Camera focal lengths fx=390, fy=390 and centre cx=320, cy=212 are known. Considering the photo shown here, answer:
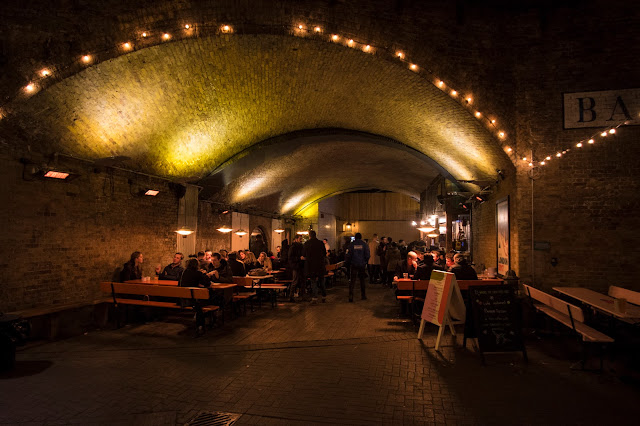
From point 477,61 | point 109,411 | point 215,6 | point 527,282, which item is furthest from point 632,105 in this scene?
point 109,411

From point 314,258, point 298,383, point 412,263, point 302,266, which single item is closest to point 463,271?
point 412,263

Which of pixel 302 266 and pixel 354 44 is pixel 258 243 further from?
pixel 354 44

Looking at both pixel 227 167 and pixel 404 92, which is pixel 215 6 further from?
pixel 227 167

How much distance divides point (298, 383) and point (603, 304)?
4.29 meters

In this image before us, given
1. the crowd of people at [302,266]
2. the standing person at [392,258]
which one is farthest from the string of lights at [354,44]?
the standing person at [392,258]

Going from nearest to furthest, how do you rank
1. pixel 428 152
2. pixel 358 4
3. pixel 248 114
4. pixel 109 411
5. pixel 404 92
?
pixel 109 411 → pixel 358 4 → pixel 404 92 → pixel 248 114 → pixel 428 152

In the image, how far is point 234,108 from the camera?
9.84 meters

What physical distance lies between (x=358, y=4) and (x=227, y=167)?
637 cm

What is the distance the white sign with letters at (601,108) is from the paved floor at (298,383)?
4.07 m

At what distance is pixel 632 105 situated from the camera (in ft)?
22.9

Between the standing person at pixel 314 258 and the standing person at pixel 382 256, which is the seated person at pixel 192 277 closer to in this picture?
the standing person at pixel 314 258

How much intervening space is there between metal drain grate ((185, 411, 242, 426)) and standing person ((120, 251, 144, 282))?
5162mm

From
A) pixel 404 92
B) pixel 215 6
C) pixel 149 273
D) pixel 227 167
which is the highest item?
pixel 215 6

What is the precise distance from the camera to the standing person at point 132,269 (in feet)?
25.9
